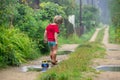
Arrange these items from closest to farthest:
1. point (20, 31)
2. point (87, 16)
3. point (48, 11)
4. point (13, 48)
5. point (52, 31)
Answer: point (52, 31) < point (13, 48) < point (20, 31) < point (48, 11) < point (87, 16)

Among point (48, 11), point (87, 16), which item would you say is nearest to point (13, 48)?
point (48, 11)

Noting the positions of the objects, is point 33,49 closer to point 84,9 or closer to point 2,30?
point 2,30

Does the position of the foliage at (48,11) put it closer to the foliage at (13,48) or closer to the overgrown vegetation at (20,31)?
the overgrown vegetation at (20,31)

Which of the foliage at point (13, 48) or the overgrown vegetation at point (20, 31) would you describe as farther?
the overgrown vegetation at point (20, 31)

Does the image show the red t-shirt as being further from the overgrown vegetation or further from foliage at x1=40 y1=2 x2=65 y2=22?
foliage at x1=40 y1=2 x2=65 y2=22

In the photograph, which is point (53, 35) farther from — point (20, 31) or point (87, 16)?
point (87, 16)

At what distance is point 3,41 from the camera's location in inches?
446

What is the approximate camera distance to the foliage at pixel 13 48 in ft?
36.6

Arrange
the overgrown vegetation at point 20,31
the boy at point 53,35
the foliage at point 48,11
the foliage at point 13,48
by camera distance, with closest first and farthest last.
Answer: the foliage at point 13,48
the overgrown vegetation at point 20,31
the boy at point 53,35
the foliage at point 48,11

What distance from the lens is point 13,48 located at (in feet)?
38.4

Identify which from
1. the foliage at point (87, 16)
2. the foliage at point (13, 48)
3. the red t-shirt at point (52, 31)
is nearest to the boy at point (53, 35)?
the red t-shirt at point (52, 31)

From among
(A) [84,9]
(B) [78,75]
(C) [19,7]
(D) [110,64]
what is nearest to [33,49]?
(C) [19,7]

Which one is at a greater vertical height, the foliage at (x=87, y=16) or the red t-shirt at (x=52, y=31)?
the red t-shirt at (x=52, y=31)

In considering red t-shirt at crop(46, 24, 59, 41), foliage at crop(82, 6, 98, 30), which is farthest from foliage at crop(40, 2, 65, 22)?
foliage at crop(82, 6, 98, 30)
